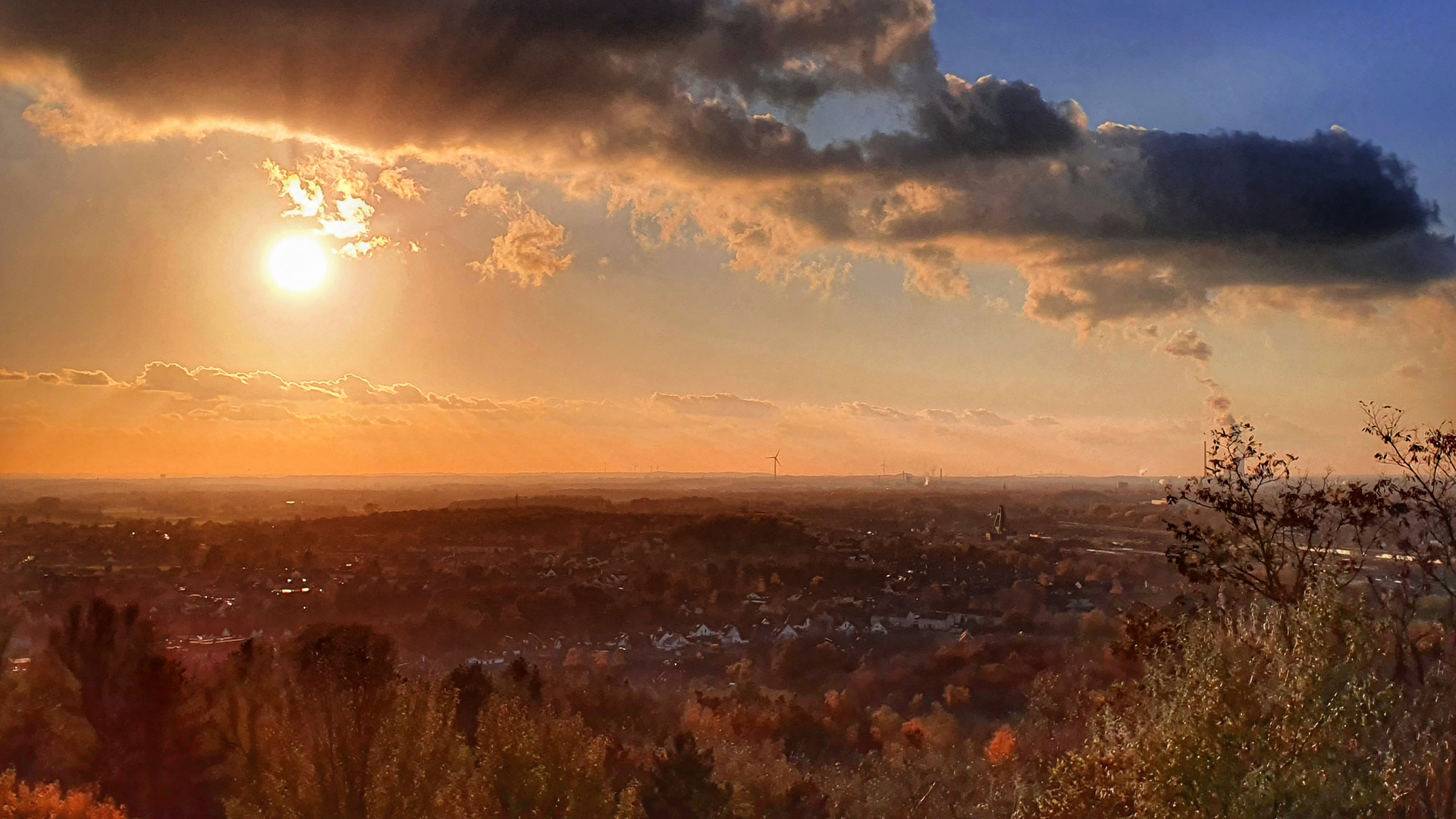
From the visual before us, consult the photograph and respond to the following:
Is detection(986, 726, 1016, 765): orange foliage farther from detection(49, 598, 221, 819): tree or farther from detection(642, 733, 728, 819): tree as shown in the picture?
detection(49, 598, 221, 819): tree

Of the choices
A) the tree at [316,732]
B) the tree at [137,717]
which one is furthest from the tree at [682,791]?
the tree at [137,717]

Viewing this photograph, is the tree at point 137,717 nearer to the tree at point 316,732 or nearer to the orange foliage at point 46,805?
the orange foliage at point 46,805

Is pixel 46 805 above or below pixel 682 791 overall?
above

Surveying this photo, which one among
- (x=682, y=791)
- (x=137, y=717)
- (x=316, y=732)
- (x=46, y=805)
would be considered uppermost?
(x=316, y=732)

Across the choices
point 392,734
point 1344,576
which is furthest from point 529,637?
point 1344,576

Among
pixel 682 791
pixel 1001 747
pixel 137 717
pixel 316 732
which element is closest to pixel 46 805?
pixel 137 717

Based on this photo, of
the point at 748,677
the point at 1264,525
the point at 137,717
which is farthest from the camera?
the point at 748,677

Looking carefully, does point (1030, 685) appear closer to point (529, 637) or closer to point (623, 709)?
point (623, 709)

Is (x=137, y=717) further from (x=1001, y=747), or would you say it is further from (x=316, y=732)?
(x=1001, y=747)
